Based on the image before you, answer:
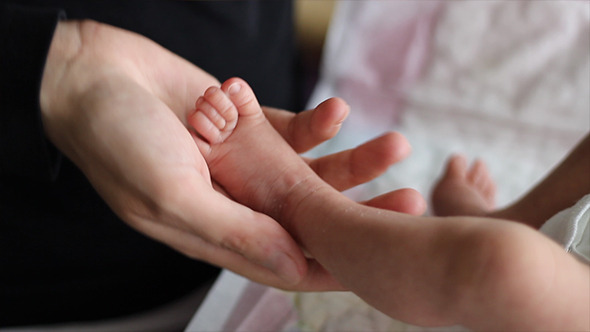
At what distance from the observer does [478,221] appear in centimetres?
37

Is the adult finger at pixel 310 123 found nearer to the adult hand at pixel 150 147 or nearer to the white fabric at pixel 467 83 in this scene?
the adult hand at pixel 150 147

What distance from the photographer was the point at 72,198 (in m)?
0.74

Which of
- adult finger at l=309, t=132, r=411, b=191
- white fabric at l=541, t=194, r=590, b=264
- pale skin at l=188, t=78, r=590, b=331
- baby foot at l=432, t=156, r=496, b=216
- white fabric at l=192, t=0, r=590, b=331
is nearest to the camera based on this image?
pale skin at l=188, t=78, r=590, b=331

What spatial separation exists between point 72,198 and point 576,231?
24.5 inches

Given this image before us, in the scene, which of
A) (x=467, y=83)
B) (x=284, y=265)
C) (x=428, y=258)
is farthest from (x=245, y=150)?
(x=467, y=83)

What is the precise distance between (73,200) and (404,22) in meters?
0.66

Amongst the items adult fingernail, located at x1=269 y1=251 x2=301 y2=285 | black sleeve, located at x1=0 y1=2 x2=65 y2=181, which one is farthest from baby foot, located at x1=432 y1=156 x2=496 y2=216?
black sleeve, located at x1=0 y1=2 x2=65 y2=181

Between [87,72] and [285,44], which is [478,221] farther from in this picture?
[285,44]

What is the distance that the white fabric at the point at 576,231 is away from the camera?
0.45 metres

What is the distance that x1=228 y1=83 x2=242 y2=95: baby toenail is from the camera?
53 cm

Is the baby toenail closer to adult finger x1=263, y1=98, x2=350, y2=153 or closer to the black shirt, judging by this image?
adult finger x1=263, y1=98, x2=350, y2=153

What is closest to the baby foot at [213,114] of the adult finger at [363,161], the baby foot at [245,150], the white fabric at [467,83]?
Answer: the baby foot at [245,150]

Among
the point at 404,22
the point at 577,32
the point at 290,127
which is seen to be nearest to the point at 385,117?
the point at 404,22

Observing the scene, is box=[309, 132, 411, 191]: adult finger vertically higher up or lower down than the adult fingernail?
higher up
